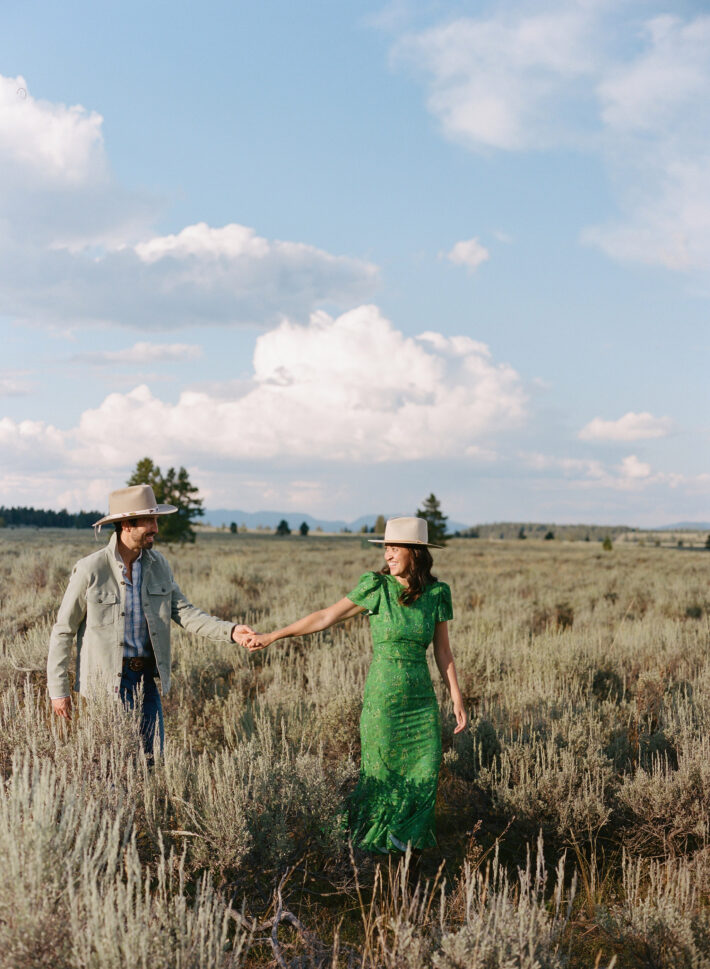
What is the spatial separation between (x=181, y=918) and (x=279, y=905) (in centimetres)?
71

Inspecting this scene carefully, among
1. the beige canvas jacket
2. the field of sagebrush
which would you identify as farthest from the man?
the field of sagebrush

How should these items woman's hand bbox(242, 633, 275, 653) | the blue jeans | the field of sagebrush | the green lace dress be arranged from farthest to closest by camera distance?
1. woman's hand bbox(242, 633, 275, 653)
2. the blue jeans
3. the green lace dress
4. the field of sagebrush

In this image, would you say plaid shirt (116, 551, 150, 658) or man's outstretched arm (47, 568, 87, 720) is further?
plaid shirt (116, 551, 150, 658)

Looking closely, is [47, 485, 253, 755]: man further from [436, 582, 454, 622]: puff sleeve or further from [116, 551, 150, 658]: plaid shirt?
[436, 582, 454, 622]: puff sleeve

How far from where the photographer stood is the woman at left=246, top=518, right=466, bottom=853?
13.6 feet

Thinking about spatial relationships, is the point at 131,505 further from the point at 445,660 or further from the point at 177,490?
the point at 177,490

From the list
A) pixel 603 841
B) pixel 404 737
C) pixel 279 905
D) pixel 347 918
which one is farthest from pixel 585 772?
pixel 279 905

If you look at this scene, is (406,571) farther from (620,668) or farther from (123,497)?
(620,668)

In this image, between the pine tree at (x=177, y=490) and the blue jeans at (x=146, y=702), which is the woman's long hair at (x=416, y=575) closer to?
the blue jeans at (x=146, y=702)

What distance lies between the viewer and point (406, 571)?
430cm

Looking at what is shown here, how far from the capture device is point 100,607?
4488mm

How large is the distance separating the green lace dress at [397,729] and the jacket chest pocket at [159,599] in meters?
1.27

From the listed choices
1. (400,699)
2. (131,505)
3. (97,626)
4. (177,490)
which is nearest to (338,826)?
(400,699)

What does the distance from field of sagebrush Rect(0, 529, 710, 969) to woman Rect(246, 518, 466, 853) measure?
20cm
